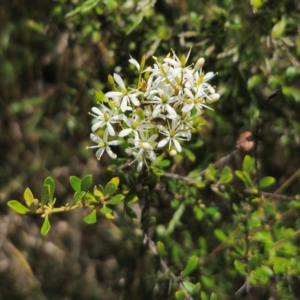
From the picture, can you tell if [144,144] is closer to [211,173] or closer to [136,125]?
[136,125]

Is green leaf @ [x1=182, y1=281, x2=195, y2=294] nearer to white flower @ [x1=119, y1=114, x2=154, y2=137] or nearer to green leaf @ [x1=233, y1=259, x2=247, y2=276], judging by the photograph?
green leaf @ [x1=233, y1=259, x2=247, y2=276]

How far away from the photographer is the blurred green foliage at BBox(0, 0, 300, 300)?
3.68 feet

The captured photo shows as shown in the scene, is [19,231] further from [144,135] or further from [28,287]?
[144,135]

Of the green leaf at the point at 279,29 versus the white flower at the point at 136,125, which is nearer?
the white flower at the point at 136,125

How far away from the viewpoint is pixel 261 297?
53.8 inches

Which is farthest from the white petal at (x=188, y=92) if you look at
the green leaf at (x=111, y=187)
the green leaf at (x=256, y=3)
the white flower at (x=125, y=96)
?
the green leaf at (x=256, y=3)

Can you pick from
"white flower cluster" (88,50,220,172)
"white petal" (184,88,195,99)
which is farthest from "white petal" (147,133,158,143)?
"white petal" (184,88,195,99)

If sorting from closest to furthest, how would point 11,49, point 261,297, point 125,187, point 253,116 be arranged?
1. point 125,187
2. point 253,116
3. point 261,297
4. point 11,49

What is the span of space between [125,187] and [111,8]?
0.60 meters

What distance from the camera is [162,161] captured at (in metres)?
1.01

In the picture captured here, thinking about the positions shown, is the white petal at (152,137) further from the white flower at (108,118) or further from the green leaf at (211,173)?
the green leaf at (211,173)

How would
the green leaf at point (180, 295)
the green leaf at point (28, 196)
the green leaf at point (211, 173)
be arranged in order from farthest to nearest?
the green leaf at point (211, 173)
the green leaf at point (180, 295)
the green leaf at point (28, 196)

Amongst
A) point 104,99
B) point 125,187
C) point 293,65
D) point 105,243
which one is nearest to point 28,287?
point 105,243

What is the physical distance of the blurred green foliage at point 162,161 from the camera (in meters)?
1.12
